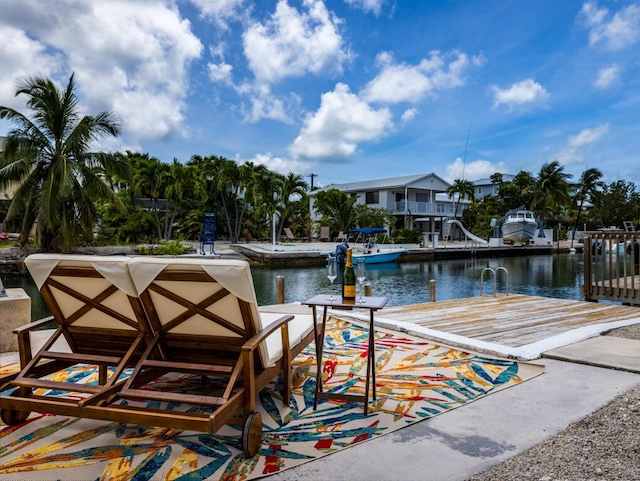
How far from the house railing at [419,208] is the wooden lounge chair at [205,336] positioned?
37.2 m

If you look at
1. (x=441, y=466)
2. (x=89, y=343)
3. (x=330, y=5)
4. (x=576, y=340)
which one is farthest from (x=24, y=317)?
(x=330, y=5)

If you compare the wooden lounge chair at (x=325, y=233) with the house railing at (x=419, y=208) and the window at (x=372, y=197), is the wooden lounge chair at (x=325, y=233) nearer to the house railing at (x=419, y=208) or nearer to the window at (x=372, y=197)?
the house railing at (x=419, y=208)

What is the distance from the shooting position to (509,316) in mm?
6219

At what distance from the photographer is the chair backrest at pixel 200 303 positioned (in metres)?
2.24

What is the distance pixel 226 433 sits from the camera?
2.58 m

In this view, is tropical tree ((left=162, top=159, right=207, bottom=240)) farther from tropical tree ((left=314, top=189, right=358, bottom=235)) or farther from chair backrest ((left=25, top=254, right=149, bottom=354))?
chair backrest ((left=25, top=254, right=149, bottom=354))

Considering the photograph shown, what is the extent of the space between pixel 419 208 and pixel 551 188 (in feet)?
46.9

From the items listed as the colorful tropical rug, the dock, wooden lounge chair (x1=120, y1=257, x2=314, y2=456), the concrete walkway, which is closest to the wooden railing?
the dock

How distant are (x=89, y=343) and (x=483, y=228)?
43.0 m

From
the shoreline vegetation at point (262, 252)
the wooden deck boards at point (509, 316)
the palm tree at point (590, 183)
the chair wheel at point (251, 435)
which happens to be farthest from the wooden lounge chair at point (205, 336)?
the palm tree at point (590, 183)

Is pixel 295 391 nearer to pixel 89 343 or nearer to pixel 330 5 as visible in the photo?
pixel 89 343

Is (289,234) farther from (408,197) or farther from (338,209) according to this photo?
(408,197)

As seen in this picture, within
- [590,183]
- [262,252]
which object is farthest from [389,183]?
[590,183]

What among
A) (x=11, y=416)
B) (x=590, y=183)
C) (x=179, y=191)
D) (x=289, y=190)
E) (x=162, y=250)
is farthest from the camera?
(x=590, y=183)
